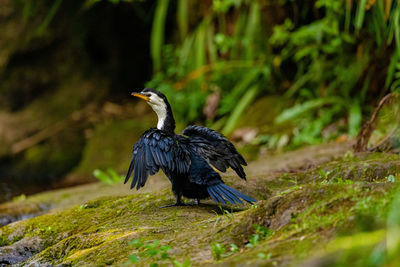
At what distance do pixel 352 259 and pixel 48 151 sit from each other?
7783 millimetres

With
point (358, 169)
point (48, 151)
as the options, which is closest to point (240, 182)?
point (358, 169)

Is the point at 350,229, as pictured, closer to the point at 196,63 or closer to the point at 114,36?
the point at 196,63

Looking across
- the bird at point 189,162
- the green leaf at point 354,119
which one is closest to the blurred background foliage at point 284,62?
the green leaf at point 354,119

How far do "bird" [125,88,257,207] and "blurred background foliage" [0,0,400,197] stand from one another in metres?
2.45

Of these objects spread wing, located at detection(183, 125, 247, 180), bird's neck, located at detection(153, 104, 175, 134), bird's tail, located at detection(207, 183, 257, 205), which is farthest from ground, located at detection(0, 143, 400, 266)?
bird's neck, located at detection(153, 104, 175, 134)

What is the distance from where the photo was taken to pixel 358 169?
4.11 meters

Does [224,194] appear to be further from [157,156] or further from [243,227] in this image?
[243,227]

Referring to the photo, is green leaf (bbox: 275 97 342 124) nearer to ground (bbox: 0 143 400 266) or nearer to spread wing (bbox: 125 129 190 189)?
ground (bbox: 0 143 400 266)

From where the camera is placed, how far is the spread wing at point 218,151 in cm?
415

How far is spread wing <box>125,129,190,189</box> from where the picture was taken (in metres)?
3.87

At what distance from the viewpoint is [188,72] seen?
343 inches

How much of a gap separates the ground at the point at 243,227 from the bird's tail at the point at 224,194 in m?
0.12

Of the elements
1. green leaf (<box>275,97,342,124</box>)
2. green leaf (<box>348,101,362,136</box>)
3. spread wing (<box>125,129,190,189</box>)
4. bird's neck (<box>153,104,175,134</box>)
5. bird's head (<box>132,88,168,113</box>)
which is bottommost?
green leaf (<box>348,101,362,136</box>)

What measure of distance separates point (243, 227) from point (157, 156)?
4.12 feet
